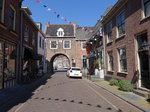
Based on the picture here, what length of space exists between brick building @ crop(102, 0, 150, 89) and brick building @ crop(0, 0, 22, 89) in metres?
8.60

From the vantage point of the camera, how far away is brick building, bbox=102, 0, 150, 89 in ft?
26.2

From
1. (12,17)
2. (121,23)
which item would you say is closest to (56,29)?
(12,17)

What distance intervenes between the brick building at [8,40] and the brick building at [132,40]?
8.60 meters

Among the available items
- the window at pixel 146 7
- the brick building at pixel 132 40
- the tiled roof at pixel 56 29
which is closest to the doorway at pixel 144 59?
the brick building at pixel 132 40

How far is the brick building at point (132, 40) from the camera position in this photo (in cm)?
799

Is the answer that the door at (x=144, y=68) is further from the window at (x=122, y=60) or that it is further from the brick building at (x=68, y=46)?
the brick building at (x=68, y=46)

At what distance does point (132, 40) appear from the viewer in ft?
30.2

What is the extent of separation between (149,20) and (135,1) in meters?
2.19

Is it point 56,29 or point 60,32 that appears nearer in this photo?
point 60,32

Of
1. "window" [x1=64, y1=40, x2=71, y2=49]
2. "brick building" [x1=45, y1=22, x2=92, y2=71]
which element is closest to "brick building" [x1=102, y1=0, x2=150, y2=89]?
"brick building" [x1=45, y1=22, x2=92, y2=71]

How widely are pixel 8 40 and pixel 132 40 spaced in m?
8.85

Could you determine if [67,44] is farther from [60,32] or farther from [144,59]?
[144,59]

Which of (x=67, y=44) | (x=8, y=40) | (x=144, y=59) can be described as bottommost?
(x=144, y=59)

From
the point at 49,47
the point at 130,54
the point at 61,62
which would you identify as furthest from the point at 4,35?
the point at 61,62
